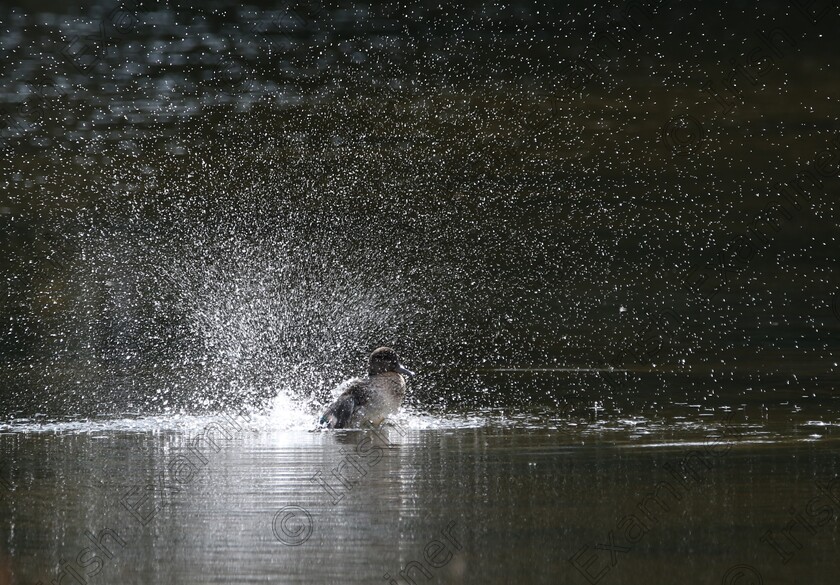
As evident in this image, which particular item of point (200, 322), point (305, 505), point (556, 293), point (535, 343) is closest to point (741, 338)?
point (535, 343)

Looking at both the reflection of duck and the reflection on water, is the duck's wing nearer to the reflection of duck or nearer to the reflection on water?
the reflection of duck

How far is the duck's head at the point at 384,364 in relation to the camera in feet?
34.8

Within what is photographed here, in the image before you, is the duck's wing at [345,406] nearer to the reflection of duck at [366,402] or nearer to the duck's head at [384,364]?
the reflection of duck at [366,402]

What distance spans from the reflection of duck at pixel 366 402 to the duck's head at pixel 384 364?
259 mm

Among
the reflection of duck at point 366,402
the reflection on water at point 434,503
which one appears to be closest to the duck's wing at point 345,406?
the reflection of duck at point 366,402

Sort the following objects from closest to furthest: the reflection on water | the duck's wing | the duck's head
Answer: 1. the reflection on water
2. the duck's wing
3. the duck's head

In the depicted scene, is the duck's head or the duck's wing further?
the duck's head

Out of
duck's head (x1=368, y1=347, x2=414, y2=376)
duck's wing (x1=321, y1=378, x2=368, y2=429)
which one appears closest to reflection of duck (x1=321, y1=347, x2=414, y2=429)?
duck's wing (x1=321, y1=378, x2=368, y2=429)

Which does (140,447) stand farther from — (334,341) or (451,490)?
(334,341)

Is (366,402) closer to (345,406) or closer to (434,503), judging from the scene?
(345,406)

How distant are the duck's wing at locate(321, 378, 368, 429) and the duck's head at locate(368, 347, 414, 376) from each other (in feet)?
2.27

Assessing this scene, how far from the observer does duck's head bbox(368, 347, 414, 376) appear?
10.6 m

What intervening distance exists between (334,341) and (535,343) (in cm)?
225

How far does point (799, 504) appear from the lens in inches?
226
